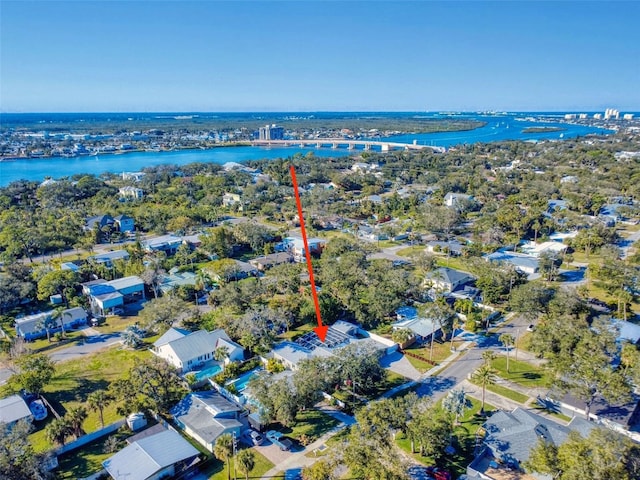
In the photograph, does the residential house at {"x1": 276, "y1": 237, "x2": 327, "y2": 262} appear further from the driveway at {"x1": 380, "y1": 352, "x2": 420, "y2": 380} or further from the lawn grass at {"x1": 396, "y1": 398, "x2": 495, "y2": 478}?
the lawn grass at {"x1": 396, "y1": 398, "x2": 495, "y2": 478}

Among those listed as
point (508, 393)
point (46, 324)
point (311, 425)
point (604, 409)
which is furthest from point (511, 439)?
point (46, 324)

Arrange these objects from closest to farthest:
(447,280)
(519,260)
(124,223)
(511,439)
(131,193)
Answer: (511,439) → (447,280) → (519,260) → (124,223) → (131,193)

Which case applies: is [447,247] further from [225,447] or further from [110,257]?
[110,257]

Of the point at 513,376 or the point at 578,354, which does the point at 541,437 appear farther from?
the point at 513,376

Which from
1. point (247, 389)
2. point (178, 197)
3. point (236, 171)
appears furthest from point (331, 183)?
point (247, 389)

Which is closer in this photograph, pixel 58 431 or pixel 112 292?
pixel 58 431

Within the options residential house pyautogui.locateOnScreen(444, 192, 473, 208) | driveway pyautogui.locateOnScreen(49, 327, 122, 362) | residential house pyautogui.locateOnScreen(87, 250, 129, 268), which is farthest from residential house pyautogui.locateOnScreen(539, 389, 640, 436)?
residential house pyautogui.locateOnScreen(444, 192, 473, 208)

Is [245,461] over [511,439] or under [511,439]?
over
